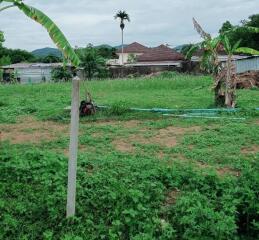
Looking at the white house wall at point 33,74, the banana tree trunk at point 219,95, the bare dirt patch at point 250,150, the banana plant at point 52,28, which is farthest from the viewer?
the white house wall at point 33,74

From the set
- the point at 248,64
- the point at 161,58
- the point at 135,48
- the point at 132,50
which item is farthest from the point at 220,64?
the point at 135,48

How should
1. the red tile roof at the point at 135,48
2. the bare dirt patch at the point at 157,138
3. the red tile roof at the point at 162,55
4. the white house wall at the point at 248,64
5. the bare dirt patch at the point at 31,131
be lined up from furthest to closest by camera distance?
the red tile roof at the point at 135,48 < the red tile roof at the point at 162,55 < the white house wall at the point at 248,64 < the bare dirt patch at the point at 31,131 < the bare dirt patch at the point at 157,138

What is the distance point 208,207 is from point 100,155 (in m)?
2.54

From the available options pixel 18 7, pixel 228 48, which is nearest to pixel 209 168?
pixel 18 7

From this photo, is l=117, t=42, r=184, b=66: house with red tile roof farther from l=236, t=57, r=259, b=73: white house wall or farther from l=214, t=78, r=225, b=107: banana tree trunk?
l=214, t=78, r=225, b=107: banana tree trunk

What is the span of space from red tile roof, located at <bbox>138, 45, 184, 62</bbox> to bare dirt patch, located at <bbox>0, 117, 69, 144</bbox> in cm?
3243

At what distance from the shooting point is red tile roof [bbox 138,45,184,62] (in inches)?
1642

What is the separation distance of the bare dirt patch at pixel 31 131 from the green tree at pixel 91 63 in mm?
19731

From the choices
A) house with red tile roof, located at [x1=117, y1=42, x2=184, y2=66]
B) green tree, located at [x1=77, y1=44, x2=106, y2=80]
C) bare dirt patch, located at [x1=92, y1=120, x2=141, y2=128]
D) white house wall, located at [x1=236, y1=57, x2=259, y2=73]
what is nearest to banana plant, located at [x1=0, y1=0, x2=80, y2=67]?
bare dirt patch, located at [x1=92, y1=120, x2=141, y2=128]

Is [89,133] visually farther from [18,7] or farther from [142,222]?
[142,222]

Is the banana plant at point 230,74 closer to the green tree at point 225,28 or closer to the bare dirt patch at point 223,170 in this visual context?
the green tree at point 225,28

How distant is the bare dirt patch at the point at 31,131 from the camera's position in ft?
26.9

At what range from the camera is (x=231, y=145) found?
23.9 feet

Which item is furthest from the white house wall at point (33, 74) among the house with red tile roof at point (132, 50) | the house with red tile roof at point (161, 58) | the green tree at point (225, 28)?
the house with red tile roof at point (132, 50)
